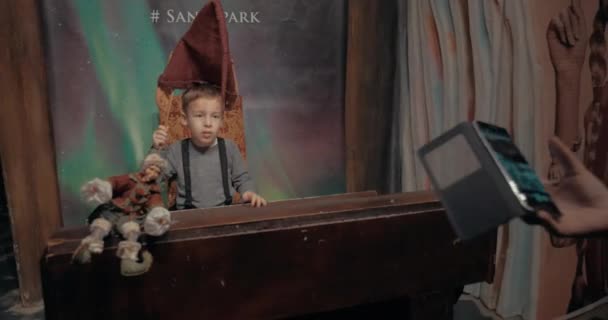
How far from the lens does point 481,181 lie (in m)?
0.89

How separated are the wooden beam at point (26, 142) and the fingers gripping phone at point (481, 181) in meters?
2.05

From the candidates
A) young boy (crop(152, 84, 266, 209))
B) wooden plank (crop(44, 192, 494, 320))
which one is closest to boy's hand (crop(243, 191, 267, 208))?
young boy (crop(152, 84, 266, 209))

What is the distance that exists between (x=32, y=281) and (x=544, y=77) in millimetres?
2799

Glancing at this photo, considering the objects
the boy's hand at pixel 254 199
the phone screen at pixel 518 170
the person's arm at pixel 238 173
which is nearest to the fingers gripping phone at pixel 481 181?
the phone screen at pixel 518 170

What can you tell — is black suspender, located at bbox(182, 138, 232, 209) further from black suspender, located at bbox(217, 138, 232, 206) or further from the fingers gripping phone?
the fingers gripping phone

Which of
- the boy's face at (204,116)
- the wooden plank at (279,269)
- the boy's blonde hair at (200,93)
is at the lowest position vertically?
the wooden plank at (279,269)

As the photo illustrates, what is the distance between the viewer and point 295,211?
1.38m

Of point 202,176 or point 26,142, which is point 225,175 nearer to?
point 202,176

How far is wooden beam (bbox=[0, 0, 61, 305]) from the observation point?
2.04m

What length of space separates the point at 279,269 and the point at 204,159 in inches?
27.0

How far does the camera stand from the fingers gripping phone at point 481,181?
2.81 feet

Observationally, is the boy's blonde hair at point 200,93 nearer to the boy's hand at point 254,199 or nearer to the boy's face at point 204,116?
the boy's face at point 204,116

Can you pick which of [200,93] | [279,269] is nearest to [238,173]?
[200,93]

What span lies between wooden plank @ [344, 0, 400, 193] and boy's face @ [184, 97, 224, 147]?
123 centimetres
